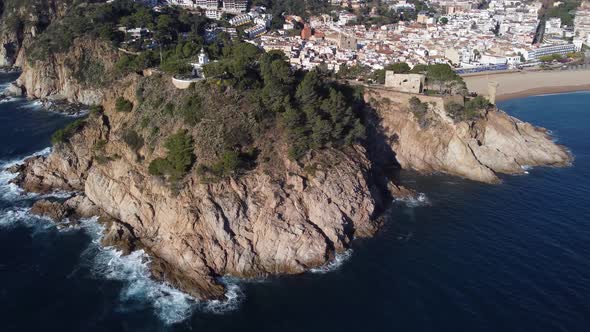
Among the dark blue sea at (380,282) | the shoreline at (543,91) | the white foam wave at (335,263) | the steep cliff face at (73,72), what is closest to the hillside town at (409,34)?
the shoreline at (543,91)

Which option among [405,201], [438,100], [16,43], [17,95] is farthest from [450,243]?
[16,43]

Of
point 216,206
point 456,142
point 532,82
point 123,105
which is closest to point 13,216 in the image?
point 123,105

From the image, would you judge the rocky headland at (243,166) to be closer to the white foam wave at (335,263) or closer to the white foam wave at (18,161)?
the white foam wave at (335,263)

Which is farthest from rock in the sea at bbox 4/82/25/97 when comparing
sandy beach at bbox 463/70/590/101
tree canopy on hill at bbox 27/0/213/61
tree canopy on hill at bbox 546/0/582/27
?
tree canopy on hill at bbox 546/0/582/27

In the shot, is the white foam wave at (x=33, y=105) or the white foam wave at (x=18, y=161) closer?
the white foam wave at (x=18, y=161)

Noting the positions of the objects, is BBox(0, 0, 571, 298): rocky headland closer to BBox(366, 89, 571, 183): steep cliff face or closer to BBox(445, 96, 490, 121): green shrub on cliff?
BBox(366, 89, 571, 183): steep cliff face

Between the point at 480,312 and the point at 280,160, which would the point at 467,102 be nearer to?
the point at 280,160

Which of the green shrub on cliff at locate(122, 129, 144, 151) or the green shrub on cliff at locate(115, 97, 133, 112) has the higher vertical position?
the green shrub on cliff at locate(115, 97, 133, 112)
